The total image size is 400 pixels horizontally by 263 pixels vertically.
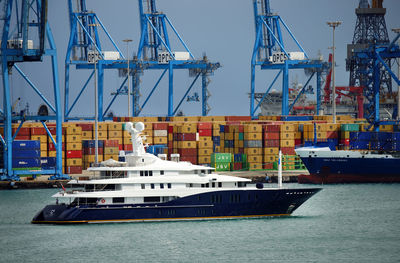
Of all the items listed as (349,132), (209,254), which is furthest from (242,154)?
(209,254)

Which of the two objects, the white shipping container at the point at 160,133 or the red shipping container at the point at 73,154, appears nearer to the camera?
the red shipping container at the point at 73,154

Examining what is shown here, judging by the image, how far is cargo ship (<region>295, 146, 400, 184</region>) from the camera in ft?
298

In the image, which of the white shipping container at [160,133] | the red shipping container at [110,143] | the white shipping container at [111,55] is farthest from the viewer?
the white shipping container at [111,55]

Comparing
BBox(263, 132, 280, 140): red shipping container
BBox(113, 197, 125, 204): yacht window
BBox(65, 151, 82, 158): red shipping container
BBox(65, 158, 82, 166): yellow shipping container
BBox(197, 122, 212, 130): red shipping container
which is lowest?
BBox(113, 197, 125, 204): yacht window

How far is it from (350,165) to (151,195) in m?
39.8

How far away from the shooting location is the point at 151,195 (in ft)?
184

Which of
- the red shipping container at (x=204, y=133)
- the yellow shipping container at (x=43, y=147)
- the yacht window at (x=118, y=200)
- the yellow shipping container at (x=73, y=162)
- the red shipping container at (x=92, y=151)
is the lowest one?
the yacht window at (x=118, y=200)

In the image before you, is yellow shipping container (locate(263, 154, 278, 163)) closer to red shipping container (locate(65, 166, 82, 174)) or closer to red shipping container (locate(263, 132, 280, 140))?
red shipping container (locate(263, 132, 280, 140))

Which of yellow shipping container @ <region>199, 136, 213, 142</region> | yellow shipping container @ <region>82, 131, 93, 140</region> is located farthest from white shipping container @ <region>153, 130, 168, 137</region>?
yellow shipping container @ <region>82, 131, 93, 140</region>

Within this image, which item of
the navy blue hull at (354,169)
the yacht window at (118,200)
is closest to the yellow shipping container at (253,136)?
the navy blue hull at (354,169)

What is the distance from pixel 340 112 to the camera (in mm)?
180750

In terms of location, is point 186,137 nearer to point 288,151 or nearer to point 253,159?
point 253,159

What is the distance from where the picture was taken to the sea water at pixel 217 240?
160 feet

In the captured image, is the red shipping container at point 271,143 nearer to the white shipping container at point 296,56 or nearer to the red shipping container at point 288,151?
the red shipping container at point 288,151
